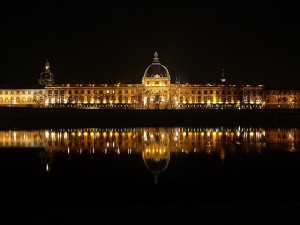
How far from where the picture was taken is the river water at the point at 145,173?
1591 centimetres

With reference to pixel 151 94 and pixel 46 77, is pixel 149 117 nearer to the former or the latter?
pixel 151 94

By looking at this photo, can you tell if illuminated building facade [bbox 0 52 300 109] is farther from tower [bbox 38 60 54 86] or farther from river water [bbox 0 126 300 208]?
river water [bbox 0 126 300 208]

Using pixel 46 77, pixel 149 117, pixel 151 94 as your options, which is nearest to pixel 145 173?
pixel 149 117

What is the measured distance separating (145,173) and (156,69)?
117 meters

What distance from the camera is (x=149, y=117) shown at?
70.2m

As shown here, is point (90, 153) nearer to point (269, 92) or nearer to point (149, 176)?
point (149, 176)

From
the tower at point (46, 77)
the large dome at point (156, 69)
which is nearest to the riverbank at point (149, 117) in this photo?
the large dome at point (156, 69)

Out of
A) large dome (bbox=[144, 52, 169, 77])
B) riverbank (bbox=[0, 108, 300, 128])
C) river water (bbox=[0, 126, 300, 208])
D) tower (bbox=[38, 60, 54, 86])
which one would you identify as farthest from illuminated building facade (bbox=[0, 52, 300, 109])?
river water (bbox=[0, 126, 300, 208])

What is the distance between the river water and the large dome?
324 ft

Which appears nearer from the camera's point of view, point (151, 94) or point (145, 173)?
point (145, 173)

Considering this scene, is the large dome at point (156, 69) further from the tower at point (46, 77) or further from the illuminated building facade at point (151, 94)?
the tower at point (46, 77)

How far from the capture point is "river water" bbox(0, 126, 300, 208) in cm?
1591

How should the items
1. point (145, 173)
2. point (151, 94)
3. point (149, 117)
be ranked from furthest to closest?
1. point (151, 94)
2. point (149, 117)
3. point (145, 173)

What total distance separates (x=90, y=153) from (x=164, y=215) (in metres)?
17.5
